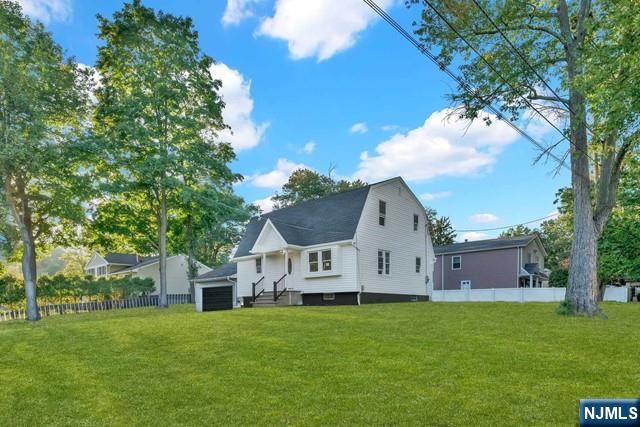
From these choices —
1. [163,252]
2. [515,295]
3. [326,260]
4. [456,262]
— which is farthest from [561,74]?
[456,262]

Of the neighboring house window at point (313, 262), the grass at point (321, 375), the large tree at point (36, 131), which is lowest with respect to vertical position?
the grass at point (321, 375)

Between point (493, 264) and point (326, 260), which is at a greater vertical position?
point (326, 260)

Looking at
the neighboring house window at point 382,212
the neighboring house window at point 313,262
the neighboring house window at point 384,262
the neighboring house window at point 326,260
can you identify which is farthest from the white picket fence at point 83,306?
the neighboring house window at point 382,212

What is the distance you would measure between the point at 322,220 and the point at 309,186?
86.8ft

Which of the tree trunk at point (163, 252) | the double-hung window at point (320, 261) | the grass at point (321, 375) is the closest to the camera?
the grass at point (321, 375)

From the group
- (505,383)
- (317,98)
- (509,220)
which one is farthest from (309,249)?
(509,220)

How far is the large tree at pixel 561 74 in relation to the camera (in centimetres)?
1268

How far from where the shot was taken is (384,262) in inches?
902

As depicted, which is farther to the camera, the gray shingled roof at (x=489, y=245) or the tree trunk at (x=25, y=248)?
the gray shingled roof at (x=489, y=245)

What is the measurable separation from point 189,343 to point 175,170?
53.8 feet

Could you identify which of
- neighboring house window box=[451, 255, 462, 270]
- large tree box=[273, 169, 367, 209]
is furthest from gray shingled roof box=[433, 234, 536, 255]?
large tree box=[273, 169, 367, 209]

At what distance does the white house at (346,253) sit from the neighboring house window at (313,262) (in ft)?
0.19

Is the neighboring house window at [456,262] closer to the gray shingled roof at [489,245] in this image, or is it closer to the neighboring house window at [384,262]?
the gray shingled roof at [489,245]

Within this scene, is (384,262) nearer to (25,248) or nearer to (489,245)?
(489,245)
